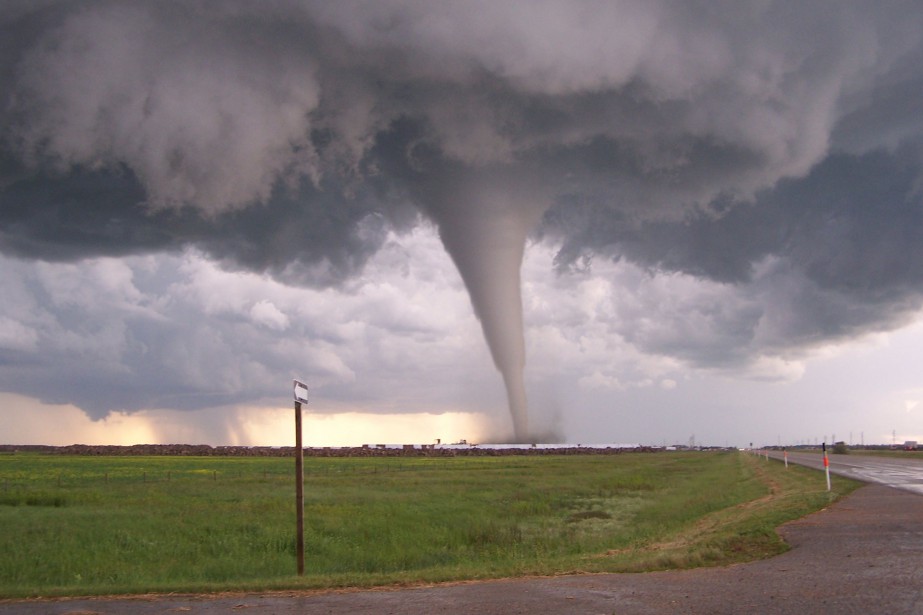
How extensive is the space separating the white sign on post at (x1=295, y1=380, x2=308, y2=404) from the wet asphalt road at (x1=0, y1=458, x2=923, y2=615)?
13.1 ft

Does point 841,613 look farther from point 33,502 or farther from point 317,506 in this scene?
point 33,502

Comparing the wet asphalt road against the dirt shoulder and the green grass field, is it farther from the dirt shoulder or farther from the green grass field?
the green grass field

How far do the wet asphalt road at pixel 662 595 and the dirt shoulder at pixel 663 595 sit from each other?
0.05ft

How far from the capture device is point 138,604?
40.0 feet

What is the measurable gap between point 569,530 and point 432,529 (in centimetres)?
550

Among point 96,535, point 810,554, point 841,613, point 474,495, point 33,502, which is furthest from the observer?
point 474,495

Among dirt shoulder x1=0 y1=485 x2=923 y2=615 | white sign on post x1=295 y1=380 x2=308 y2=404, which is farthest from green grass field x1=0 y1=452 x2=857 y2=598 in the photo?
white sign on post x1=295 y1=380 x2=308 y2=404

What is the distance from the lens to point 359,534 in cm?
2853

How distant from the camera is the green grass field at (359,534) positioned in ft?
51.2

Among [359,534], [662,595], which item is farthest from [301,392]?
[359,534]

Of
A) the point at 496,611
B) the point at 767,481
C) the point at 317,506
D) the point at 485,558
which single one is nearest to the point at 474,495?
the point at 317,506

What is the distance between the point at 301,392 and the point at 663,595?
319 inches

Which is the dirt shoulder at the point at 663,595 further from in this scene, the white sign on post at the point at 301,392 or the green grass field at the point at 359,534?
the white sign on post at the point at 301,392

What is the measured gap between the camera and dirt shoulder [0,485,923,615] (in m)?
9.98
